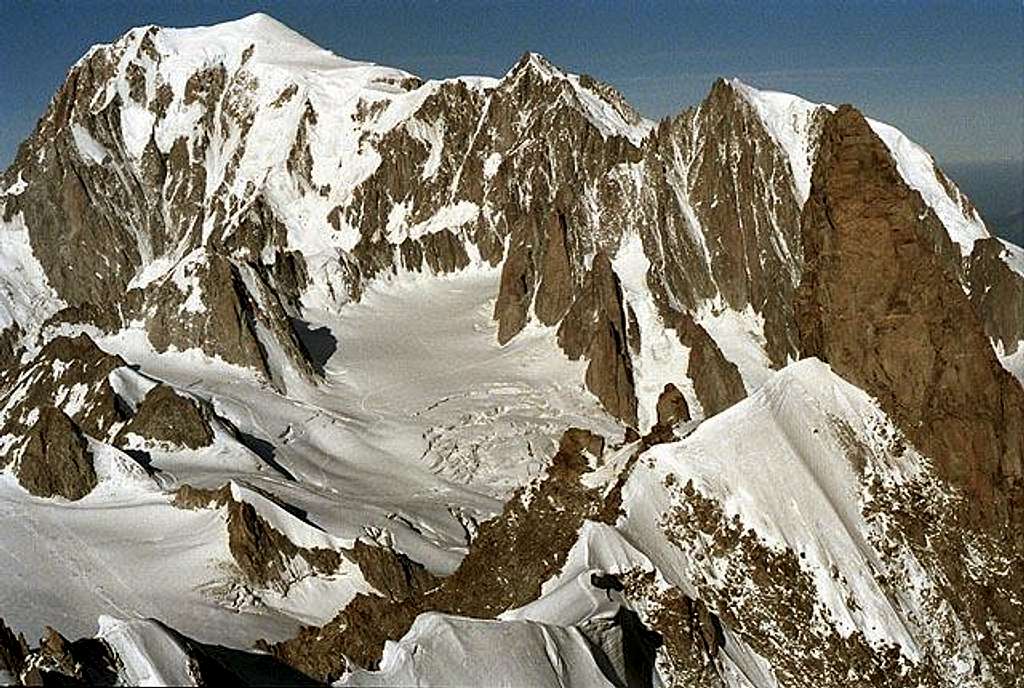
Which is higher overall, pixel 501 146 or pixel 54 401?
pixel 501 146

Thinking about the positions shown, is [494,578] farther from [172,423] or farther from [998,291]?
[998,291]

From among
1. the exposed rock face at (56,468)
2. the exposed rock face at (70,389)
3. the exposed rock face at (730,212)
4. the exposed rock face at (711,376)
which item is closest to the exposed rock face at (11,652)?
the exposed rock face at (56,468)

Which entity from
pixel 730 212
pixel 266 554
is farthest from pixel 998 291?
pixel 266 554

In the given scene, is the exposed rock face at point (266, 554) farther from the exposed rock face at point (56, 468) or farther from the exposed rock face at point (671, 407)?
the exposed rock face at point (671, 407)

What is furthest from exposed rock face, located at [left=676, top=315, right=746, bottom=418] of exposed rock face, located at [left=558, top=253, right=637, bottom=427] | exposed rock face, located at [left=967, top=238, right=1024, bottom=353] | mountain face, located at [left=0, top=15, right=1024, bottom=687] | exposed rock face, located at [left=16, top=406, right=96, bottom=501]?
exposed rock face, located at [left=16, top=406, right=96, bottom=501]

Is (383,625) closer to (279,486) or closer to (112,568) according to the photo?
(112,568)

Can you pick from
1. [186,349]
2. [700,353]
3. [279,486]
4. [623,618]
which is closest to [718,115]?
[700,353]
